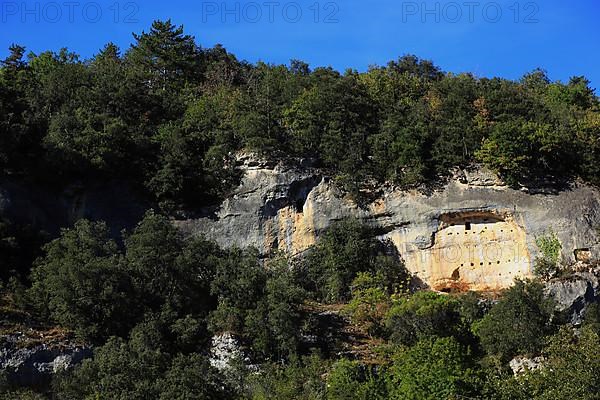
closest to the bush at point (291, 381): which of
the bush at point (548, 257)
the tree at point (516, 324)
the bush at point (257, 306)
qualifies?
the bush at point (257, 306)

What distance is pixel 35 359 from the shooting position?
1309 inches

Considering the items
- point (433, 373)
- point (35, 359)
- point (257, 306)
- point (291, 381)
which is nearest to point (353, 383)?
point (291, 381)

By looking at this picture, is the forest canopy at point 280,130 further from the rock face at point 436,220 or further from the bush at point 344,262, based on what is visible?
the bush at point 344,262

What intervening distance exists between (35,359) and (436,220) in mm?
17904

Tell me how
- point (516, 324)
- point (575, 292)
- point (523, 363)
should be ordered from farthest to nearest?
point (575, 292), point (516, 324), point (523, 363)

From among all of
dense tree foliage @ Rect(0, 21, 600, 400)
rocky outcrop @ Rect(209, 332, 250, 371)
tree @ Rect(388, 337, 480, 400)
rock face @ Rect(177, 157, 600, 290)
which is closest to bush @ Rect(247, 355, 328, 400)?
dense tree foliage @ Rect(0, 21, 600, 400)

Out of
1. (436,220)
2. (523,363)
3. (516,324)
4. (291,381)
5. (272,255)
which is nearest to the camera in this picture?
(291,381)

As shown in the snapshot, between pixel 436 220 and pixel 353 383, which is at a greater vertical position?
pixel 436 220

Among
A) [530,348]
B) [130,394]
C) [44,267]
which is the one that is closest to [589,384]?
[530,348]

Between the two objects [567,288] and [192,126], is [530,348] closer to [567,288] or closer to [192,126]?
[567,288]

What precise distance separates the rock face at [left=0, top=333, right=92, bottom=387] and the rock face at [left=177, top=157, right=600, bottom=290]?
36.0ft

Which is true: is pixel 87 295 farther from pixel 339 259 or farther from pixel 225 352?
pixel 339 259

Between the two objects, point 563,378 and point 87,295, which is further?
point 87,295

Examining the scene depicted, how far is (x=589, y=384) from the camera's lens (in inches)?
1128
